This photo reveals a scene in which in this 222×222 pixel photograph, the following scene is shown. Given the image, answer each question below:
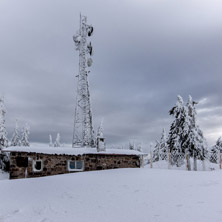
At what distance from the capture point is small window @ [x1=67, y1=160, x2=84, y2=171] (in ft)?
60.7

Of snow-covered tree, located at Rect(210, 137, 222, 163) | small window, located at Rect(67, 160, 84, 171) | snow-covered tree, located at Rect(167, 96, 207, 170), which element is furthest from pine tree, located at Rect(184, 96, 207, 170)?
snow-covered tree, located at Rect(210, 137, 222, 163)

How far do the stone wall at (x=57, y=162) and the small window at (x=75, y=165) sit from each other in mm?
294

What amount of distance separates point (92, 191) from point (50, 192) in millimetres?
2229

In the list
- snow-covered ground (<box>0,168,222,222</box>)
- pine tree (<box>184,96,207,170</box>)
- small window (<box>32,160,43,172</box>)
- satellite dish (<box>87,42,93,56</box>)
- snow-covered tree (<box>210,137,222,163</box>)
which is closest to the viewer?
snow-covered ground (<box>0,168,222,222</box>)

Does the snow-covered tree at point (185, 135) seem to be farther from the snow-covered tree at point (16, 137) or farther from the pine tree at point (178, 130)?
the snow-covered tree at point (16, 137)

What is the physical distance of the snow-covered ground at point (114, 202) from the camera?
22.5 ft

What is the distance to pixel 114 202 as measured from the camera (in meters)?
8.66

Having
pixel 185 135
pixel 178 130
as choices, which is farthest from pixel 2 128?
pixel 185 135

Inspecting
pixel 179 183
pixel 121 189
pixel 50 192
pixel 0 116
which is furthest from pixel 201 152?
pixel 0 116

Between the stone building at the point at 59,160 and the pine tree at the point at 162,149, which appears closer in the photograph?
the stone building at the point at 59,160

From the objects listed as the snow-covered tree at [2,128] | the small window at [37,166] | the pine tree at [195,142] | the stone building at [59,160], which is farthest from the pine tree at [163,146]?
the small window at [37,166]

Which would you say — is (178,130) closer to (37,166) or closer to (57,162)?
(57,162)

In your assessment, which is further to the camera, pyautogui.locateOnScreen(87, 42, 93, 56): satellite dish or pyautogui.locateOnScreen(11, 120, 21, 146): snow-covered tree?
pyautogui.locateOnScreen(11, 120, 21, 146): snow-covered tree

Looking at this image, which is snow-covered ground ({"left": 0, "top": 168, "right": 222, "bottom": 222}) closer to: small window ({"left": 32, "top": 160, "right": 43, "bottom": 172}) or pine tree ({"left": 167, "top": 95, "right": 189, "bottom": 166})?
small window ({"left": 32, "top": 160, "right": 43, "bottom": 172})
